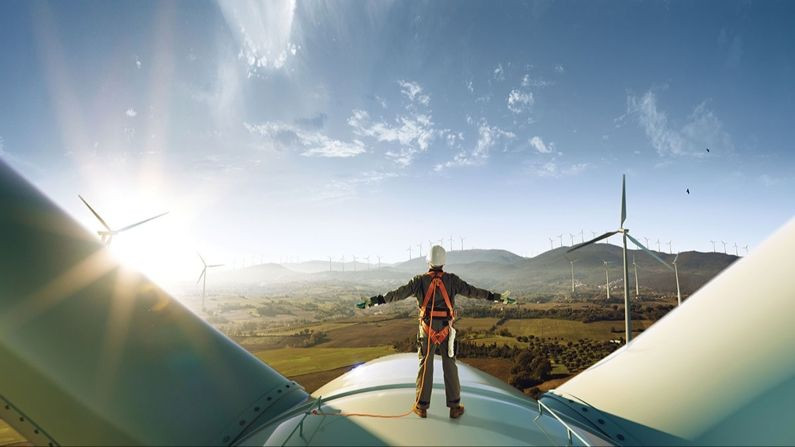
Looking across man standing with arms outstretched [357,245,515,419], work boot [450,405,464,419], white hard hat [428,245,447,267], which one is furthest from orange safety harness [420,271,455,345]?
work boot [450,405,464,419]

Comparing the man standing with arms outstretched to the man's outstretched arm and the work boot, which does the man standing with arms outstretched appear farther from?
the work boot

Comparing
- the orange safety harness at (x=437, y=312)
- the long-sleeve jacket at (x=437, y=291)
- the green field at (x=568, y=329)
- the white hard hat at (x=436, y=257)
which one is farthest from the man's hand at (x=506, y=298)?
the green field at (x=568, y=329)

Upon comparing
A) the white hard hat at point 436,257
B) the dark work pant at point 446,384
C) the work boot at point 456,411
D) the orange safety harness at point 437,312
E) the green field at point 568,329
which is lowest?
the green field at point 568,329

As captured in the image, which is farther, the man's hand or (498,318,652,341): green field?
(498,318,652,341): green field

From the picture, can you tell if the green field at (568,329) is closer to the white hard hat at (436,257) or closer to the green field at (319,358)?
the green field at (319,358)

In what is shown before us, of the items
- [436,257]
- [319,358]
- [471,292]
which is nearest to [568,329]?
[319,358]

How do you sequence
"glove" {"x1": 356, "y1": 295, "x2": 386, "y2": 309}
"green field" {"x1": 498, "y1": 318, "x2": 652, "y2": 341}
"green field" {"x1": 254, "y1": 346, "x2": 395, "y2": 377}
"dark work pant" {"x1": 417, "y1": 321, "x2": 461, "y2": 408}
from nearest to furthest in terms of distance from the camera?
"dark work pant" {"x1": 417, "y1": 321, "x2": 461, "y2": 408}
"glove" {"x1": 356, "y1": 295, "x2": 386, "y2": 309}
"green field" {"x1": 254, "y1": 346, "x2": 395, "y2": 377}
"green field" {"x1": 498, "y1": 318, "x2": 652, "y2": 341}

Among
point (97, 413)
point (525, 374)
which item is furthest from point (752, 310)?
point (525, 374)
